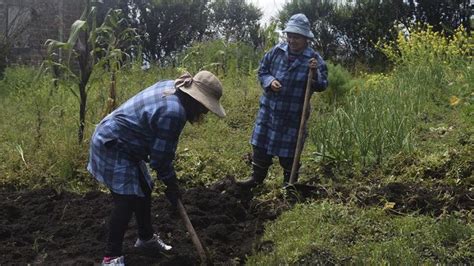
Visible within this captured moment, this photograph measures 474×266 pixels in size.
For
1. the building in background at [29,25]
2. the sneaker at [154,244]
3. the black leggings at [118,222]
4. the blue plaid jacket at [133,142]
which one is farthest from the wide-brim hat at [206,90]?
the building in background at [29,25]

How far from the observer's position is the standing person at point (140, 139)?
3.60 metres

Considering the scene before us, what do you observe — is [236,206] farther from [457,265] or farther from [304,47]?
[457,265]

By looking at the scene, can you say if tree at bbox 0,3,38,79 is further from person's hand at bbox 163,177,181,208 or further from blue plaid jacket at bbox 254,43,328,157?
person's hand at bbox 163,177,181,208

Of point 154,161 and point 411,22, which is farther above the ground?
point 411,22

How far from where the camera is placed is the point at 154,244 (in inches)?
163

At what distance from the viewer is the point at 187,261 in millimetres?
3934

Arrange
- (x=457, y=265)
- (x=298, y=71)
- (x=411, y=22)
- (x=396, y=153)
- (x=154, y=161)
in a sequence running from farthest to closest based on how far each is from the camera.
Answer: (x=411, y=22) < (x=396, y=153) < (x=298, y=71) < (x=154, y=161) < (x=457, y=265)

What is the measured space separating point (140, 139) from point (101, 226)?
1.22 metres

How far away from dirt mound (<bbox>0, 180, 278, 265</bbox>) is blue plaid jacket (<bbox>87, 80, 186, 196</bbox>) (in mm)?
577

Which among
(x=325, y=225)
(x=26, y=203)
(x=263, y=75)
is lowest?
(x=26, y=203)

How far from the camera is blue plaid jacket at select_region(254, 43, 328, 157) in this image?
5234mm

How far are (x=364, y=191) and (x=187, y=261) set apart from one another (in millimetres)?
1631

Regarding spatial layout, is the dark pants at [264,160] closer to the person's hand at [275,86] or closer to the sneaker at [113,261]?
the person's hand at [275,86]

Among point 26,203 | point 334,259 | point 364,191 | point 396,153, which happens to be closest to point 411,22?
point 396,153
